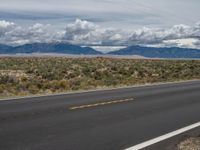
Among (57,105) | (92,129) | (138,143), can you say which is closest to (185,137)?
(138,143)

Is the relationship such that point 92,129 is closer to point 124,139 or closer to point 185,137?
point 124,139

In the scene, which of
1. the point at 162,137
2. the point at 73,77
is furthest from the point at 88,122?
the point at 73,77

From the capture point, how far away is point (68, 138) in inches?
357

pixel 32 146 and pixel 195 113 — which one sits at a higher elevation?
pixel 32 146

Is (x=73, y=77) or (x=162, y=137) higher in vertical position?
(x=162, y=137)

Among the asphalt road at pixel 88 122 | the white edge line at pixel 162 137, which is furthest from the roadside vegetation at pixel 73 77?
the white edge line at pixel 162 137

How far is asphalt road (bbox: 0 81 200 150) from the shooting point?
870 cm

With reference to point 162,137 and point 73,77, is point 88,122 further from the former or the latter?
point 73,77

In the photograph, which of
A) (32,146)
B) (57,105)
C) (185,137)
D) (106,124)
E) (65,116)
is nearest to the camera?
(32,146)

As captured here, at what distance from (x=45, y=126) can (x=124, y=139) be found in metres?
2.09

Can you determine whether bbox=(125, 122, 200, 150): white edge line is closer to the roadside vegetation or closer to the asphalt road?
the asphalt road

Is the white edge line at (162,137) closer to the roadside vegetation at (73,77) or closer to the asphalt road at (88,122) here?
the asphalt road at (88,122)

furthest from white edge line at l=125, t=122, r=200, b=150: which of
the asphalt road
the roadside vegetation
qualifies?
the roadside vegetation

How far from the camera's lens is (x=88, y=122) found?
11.1 meters
